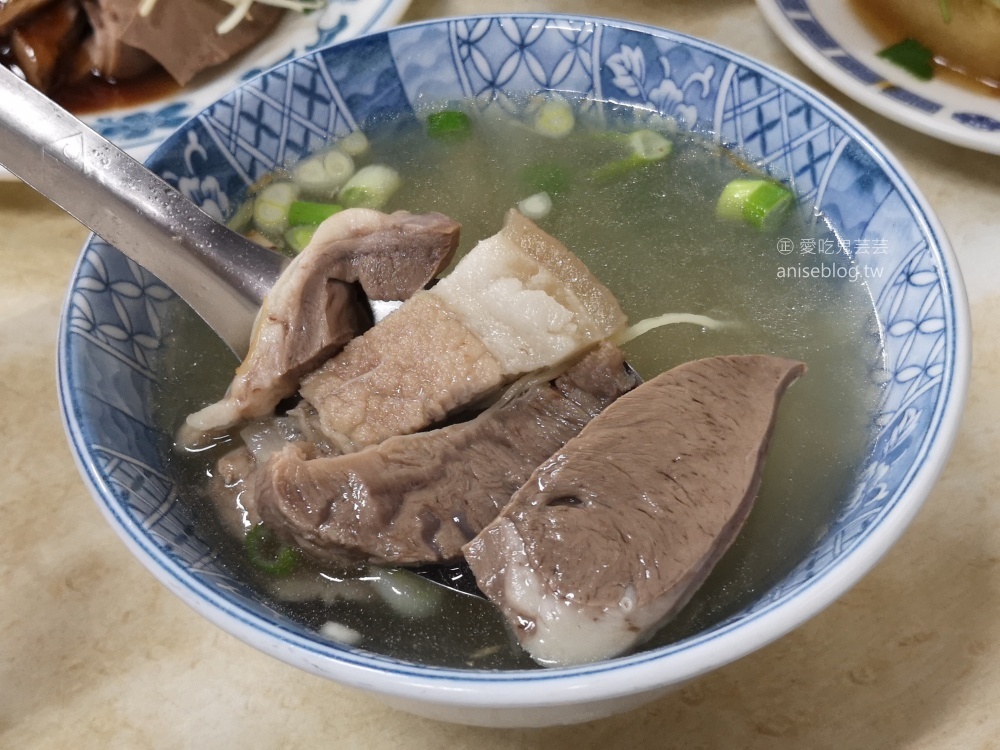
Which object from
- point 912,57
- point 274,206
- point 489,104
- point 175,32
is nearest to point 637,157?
point 489,104

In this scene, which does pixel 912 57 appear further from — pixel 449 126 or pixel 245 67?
pixel 245 67

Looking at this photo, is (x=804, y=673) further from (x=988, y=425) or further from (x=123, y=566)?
(x=123, y=566)

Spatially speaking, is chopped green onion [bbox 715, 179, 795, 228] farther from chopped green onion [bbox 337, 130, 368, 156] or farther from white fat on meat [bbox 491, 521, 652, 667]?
white fat on meat [bbox 491, 521, 652, 667]

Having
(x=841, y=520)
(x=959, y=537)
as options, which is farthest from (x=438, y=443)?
(x=959, y=537)

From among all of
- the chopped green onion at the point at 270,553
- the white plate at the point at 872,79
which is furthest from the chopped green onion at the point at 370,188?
the white plate at the point at 872,79

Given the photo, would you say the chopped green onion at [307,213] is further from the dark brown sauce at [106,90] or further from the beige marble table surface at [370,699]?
the dark brown sauce at [106,90]

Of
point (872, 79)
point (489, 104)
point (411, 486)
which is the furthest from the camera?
point (872, 79)
